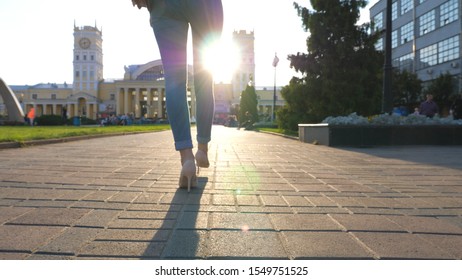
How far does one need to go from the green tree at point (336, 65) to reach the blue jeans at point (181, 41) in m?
16.5

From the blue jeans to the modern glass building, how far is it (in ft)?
107

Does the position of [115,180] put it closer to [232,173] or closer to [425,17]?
[232,173]

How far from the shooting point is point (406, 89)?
36.4 metres

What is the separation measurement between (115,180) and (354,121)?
8.80 meters

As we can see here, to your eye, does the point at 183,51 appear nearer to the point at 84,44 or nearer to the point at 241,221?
the point at 241,221

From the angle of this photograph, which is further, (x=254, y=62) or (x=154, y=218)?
(x=254, y=62)

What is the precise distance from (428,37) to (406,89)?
30.0 feet

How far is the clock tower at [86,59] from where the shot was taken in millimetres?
120938

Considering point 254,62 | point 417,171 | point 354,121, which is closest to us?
point 417,171

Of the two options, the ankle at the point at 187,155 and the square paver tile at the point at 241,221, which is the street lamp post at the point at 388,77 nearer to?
the ankle at the point at 187,155

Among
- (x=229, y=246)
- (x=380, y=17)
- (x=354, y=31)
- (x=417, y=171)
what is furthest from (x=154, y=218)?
(x=380, y=17)

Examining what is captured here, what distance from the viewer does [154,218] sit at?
85.6 inches

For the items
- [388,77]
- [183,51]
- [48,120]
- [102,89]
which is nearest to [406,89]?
[388,77]

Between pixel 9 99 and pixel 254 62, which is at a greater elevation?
pixel 254 62
